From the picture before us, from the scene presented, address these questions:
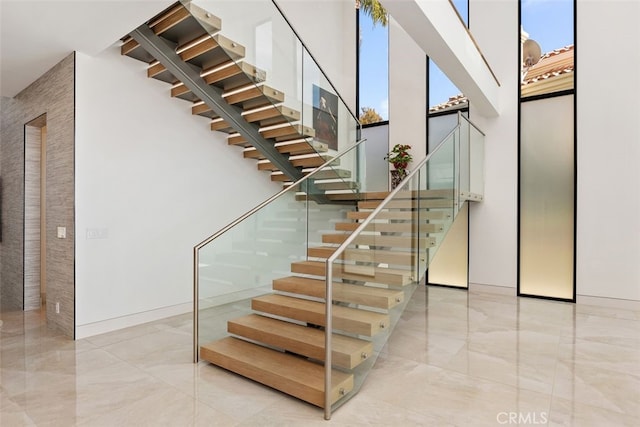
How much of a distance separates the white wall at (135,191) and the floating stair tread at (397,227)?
2.08 metres

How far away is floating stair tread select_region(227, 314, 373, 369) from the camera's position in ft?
9.01

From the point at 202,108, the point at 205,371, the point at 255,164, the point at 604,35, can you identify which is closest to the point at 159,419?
the point at 205,371

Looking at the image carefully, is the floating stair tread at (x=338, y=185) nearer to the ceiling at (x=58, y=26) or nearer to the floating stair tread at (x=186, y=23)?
the floating stair tread at (x=186, y=23)

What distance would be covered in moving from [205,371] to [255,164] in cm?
377

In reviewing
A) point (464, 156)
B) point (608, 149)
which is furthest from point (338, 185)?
point (608, 149)

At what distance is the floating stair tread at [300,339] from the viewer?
9.01 ft

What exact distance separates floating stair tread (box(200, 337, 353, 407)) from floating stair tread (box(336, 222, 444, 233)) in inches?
46.5

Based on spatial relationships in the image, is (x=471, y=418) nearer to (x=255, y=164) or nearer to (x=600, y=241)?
(x=600, y=241)

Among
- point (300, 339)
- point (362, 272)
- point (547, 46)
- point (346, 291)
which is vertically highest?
point (547, 46)

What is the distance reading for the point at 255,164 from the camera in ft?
20.8

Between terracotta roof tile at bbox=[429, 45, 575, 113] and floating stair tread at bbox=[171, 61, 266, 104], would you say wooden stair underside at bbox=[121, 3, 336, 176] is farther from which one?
terracotta roof tile at bbox=[429, 45, 575, 113]

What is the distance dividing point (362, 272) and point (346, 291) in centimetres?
30

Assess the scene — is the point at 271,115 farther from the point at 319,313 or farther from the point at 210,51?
the point at 319,313

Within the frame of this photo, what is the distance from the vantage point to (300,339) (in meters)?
3.20
